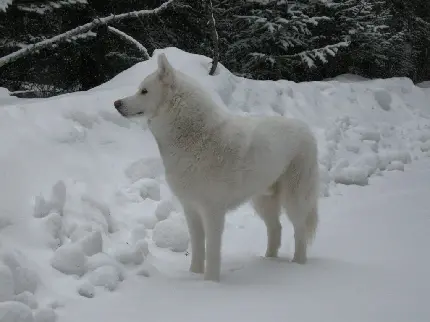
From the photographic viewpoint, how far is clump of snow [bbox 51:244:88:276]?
3623 millimetres

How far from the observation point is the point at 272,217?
16.3 ft

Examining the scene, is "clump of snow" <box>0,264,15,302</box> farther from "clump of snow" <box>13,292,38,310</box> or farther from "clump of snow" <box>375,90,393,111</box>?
"clump of snow" <box>375,90,393,111</box>

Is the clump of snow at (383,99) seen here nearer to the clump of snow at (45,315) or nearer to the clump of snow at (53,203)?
the clump of snow at (53,203)

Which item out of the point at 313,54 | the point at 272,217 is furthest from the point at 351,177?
the point at 313,54

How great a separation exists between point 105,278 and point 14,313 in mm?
958

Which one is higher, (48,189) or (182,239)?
(48,189)

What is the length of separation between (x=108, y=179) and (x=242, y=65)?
30.6 feet

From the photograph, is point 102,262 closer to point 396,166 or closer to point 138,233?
point 138,233

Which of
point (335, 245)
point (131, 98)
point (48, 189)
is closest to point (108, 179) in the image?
point (48, 189)

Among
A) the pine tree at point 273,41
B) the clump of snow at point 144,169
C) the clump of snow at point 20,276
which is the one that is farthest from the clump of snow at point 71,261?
the pine tree at point 273,41

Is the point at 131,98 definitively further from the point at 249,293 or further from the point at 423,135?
the point at 423,135

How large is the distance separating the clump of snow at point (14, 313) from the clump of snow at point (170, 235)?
6.72 ft

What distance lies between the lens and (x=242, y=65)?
47.2 feet

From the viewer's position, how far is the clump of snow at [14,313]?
265 cm
